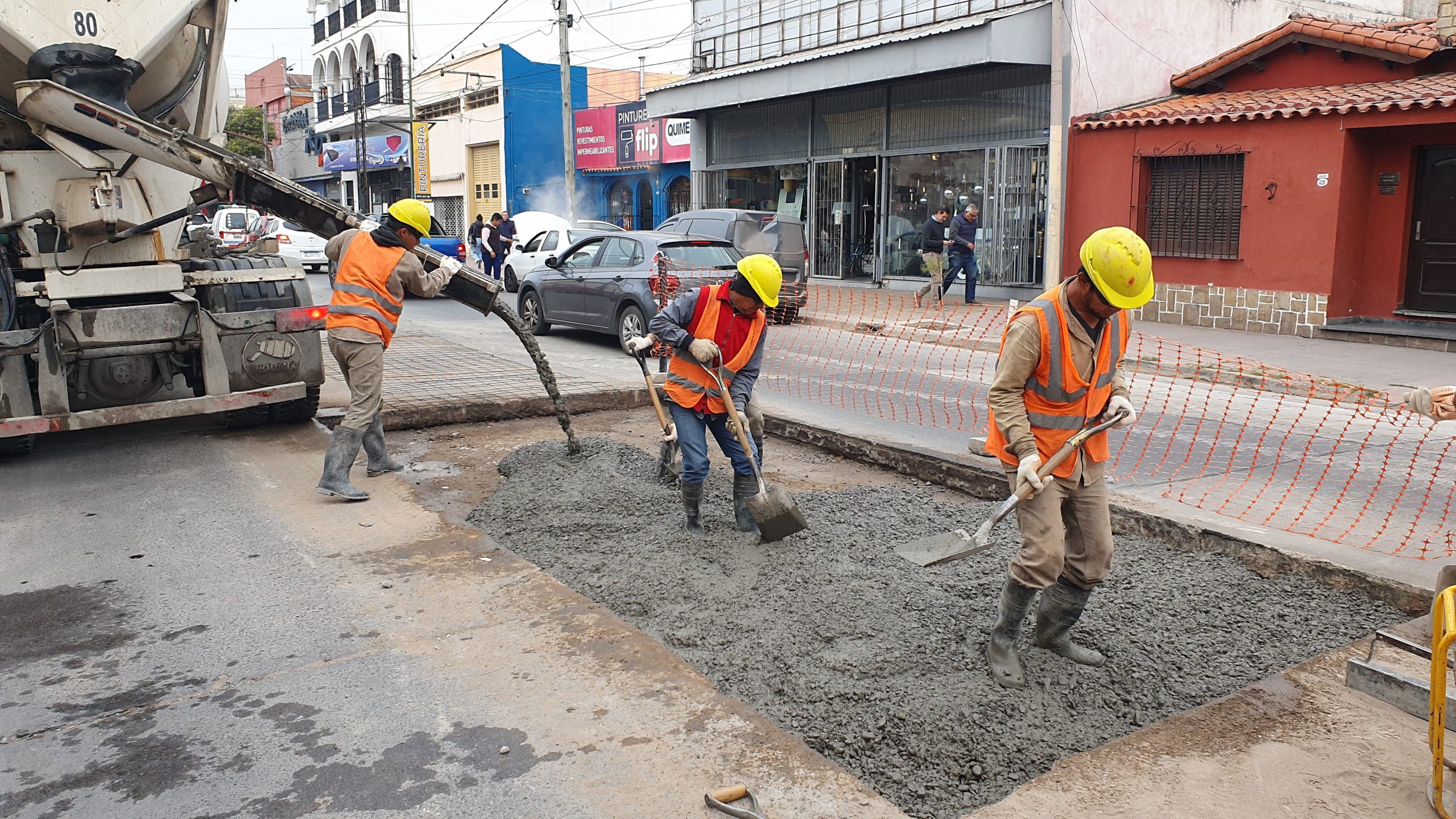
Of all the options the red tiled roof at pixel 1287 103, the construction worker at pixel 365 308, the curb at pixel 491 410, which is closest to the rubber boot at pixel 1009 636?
the construction worker at pixel 365 308

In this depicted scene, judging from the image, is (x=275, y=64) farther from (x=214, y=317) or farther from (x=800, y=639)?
(x=800, y=639)

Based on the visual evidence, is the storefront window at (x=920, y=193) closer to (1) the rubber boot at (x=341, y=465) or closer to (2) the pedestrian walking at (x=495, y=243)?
(2) the pedestrian walking at (x=495, y=243)

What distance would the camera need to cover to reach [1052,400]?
3.85m

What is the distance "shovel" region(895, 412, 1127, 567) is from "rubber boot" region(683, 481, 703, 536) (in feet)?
5.05

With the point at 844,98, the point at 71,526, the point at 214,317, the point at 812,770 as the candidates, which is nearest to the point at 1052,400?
the point at 812,770

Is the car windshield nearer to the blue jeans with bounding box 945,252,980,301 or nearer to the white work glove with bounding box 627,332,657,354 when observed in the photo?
the blue jeans with bounding box 945,252,980,301

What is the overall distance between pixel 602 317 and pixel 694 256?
1.43 meters

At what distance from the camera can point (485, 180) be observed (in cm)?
3984

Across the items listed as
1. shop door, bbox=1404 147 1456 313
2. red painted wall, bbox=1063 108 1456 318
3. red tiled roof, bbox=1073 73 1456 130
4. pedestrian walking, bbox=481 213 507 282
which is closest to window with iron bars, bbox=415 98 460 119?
pedestrian walking, bbox=481 213 507 282

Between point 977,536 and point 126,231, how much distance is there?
19.8 feet

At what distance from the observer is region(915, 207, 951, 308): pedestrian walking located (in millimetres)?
17672

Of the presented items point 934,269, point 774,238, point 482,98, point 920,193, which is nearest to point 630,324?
point 774,238

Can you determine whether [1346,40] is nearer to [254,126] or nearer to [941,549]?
[941,549]

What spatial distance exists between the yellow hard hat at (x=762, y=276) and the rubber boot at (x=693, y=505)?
1.07 meters
